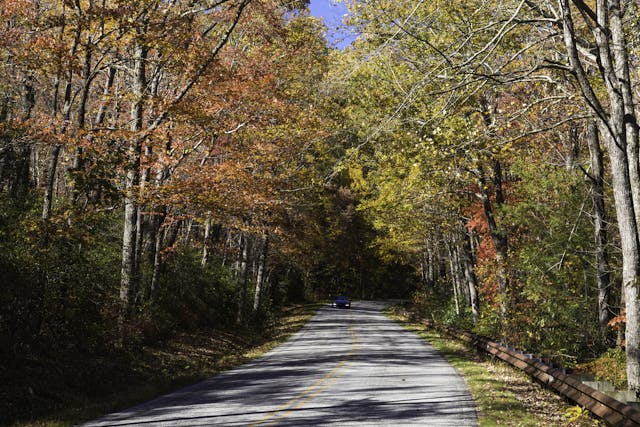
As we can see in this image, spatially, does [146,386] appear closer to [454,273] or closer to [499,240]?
[499,240]

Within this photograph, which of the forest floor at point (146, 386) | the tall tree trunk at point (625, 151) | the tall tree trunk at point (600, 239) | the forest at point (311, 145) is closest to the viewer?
the tall tree trunk at point (625, 151)

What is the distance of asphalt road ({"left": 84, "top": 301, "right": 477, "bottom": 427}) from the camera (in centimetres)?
978

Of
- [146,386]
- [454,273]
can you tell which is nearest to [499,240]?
[146,386]

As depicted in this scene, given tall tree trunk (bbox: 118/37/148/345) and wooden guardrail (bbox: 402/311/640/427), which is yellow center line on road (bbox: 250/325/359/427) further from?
tall tree trunk (bbox: 118/37/148/345)

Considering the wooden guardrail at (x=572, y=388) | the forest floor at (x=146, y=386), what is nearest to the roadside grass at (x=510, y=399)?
the forest floor at (x=146, y=386)

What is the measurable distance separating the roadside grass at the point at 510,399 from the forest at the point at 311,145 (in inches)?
45.7

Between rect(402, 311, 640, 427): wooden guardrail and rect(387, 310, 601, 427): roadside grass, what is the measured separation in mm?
232

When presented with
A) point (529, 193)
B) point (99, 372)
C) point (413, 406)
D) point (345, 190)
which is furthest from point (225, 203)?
point (345, 190)

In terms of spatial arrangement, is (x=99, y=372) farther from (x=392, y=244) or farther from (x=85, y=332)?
(x=392, y=244)

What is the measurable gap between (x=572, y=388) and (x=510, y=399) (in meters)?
A: 1.28

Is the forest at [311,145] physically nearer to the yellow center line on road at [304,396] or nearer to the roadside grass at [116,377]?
the roadside grass at [116,377]

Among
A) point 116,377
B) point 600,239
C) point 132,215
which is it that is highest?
point 132,215

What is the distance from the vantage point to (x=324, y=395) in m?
12.2

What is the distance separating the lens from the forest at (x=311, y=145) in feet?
35.1
